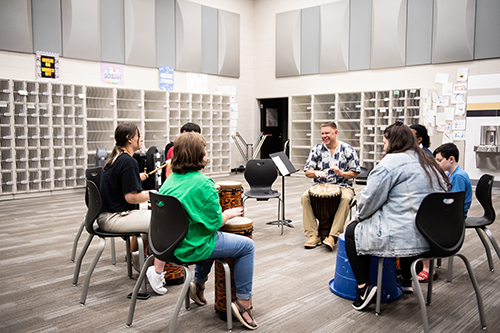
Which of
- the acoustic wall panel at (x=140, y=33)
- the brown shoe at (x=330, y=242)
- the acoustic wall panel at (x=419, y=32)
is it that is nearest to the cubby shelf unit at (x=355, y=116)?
the acoustic wall panel at (x=419, y=32)

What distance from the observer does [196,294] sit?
296cm

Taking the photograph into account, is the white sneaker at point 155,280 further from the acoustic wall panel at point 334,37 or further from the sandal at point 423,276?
the acoustic wall panel at point 334,37

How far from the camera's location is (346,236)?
114 inches

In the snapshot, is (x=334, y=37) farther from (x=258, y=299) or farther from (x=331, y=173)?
(x=258, y=299)

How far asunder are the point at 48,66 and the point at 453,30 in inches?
333

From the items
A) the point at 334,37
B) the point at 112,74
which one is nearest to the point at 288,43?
the point at 334,37

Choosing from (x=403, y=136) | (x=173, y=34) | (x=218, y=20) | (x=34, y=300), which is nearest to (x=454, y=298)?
(x=403, y=136)

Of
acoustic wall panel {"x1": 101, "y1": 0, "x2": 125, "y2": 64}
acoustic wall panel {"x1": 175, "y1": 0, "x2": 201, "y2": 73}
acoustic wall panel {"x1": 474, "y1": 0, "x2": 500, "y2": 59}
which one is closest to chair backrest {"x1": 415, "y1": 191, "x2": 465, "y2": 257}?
acoustic wall panel {"x1": 474, "y1": 0, "x2": 500, "y2": 59}

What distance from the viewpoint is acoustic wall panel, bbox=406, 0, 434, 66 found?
905 cm

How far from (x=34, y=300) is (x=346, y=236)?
238 cm

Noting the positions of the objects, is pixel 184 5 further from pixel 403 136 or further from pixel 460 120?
pixel 403 136

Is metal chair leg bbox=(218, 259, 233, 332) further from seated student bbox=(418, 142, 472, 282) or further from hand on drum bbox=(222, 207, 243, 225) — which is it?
seated student bbox=(418, 142, 472, 282)

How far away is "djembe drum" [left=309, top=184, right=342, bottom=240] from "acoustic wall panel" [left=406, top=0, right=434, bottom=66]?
20.5ft

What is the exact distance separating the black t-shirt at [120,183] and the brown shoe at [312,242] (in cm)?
205
